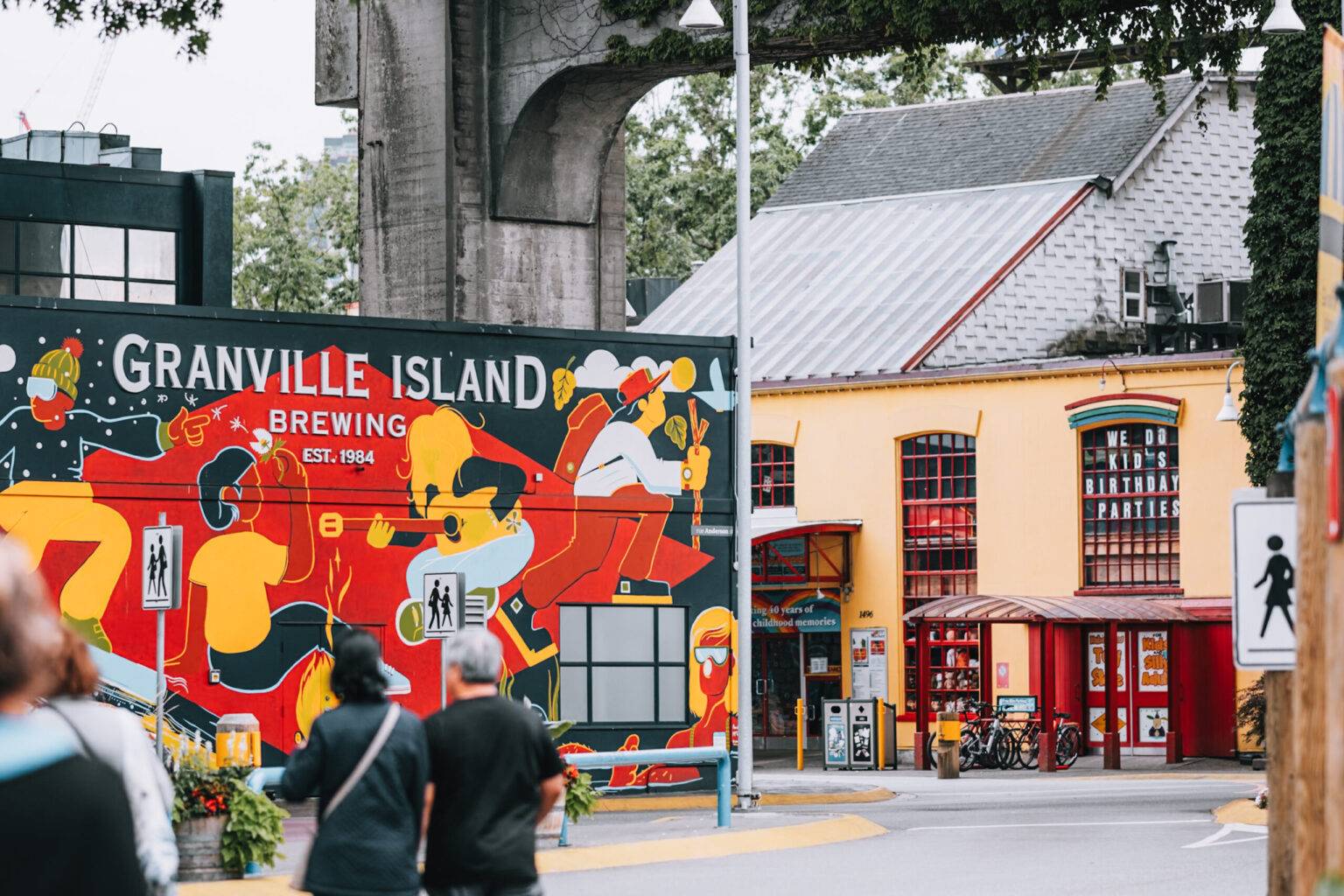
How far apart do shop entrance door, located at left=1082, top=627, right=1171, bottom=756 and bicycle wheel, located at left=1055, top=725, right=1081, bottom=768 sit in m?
1.66

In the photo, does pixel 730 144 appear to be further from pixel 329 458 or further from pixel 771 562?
pixel 329 458

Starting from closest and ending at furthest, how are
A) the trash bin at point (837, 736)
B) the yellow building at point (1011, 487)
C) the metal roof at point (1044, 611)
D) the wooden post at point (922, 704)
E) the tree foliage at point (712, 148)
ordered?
the metal roof at point (1044, 611)
the trash bin at point (837, 736)
the wooden post at point (922, 704)
the yellow building at point (1011, 487)
the tree foliage at point (712, 148)

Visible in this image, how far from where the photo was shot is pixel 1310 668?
7.20m

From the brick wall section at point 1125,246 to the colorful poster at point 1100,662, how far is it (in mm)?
7068

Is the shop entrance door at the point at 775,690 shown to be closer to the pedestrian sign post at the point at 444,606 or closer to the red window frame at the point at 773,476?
the red window frame at the point at 773,476

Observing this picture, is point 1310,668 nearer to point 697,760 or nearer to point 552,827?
point 552,827

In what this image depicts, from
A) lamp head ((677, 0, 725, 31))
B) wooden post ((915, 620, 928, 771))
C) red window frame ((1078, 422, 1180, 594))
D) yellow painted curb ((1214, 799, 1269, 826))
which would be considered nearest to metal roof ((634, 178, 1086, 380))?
red window frame ((1078, 422, 1180, 594))

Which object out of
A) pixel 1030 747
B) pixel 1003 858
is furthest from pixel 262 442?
pixel 1030 747

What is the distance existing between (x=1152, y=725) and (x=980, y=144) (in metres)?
16.5

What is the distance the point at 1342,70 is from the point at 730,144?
200 ft

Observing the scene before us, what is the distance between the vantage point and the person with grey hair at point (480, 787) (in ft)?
27.9

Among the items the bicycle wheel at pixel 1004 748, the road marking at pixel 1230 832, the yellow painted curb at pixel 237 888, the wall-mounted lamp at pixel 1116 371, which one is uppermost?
the wall-mounted lamp at pixel 1116 371

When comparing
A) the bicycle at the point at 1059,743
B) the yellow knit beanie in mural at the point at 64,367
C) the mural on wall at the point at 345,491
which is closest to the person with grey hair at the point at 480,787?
the mural on wall at the point at 345,491

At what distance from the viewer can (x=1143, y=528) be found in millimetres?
38750
